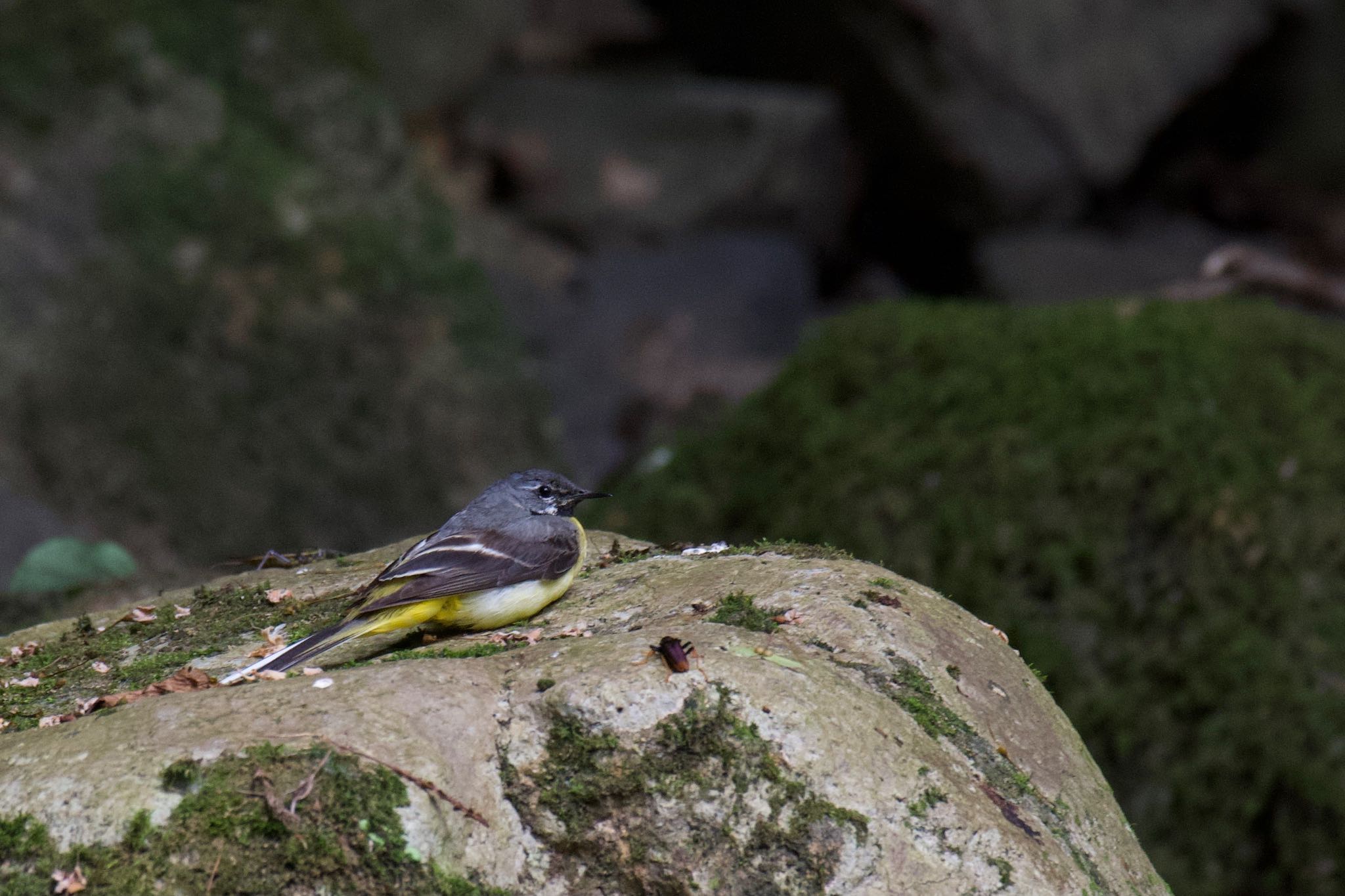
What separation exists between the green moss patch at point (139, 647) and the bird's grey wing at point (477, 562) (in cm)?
35

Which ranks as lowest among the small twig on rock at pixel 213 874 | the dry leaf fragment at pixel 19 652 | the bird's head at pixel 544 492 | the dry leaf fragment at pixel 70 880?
the bird's head at pixel 544 492

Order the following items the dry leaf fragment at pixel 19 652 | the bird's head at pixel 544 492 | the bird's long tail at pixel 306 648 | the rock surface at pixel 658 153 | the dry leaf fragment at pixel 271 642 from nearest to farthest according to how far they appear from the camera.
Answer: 1. the bird's long tail at pixel 306 648
2. the dry leaf fragment at pixel 271 642
3. the dry leaf fragment at pixel 19 652
4. the bird's head at pixel 544 492
5. the rock surface at pixel 658 153

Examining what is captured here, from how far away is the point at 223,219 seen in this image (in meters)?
9.23

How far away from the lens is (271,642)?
11.6ft

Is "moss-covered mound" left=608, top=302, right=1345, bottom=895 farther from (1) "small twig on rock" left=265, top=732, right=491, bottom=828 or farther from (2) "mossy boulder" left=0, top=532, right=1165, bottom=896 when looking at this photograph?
(1) "small twig on rock" left=265, top=732, right=491, bottom=828

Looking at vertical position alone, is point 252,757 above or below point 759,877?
above

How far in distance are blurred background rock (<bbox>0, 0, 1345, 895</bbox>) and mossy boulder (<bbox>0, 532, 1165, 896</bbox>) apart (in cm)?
273

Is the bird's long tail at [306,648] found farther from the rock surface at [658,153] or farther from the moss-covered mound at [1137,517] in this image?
the rock surface at [658,153]

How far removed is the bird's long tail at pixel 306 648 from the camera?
3.09 metres

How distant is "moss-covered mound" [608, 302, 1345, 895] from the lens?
5.36 m

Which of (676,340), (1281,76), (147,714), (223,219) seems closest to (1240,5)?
(1281,76)

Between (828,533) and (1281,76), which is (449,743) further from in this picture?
(1281,76)

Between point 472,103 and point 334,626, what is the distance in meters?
9.37

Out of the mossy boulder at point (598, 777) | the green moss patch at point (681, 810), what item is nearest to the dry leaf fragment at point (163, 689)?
the mossy boulder at point (598, 777)
